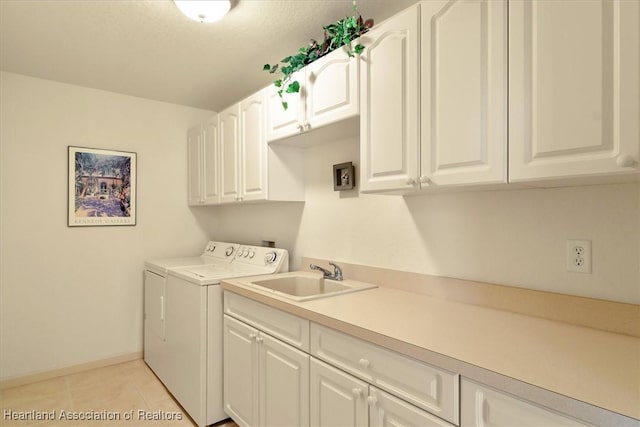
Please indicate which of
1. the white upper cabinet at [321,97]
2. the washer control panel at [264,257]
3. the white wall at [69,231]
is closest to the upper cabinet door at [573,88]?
the white upper cabinet at [321,97]

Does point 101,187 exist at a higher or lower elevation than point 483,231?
higher

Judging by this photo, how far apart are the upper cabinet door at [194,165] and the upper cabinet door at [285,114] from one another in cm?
120

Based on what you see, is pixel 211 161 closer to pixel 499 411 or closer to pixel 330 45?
pixel 330 45

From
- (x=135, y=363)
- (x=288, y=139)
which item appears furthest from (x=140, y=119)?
(x=135, y=363)

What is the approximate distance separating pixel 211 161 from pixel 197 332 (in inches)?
56.8

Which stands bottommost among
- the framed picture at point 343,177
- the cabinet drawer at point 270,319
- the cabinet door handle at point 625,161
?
the cabinet drawer at point 270,319

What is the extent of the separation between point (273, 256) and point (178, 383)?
1.04 meters

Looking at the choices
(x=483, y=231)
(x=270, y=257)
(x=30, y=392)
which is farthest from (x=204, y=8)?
(x=30, y=392)

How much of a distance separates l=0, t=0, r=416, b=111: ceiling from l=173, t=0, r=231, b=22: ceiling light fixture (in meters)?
0.08

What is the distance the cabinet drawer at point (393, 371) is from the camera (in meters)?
1.00

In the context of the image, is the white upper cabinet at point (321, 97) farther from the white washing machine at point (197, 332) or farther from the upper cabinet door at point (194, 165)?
the upper cabinet door at point (194, 165)

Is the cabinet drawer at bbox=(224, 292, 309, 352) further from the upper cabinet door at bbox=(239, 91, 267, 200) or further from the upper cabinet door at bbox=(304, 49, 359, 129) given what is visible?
the upper cabinet door at bbox=(304, 49, 359, 129)

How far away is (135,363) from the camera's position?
304cm

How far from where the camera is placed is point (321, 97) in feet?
5.95
